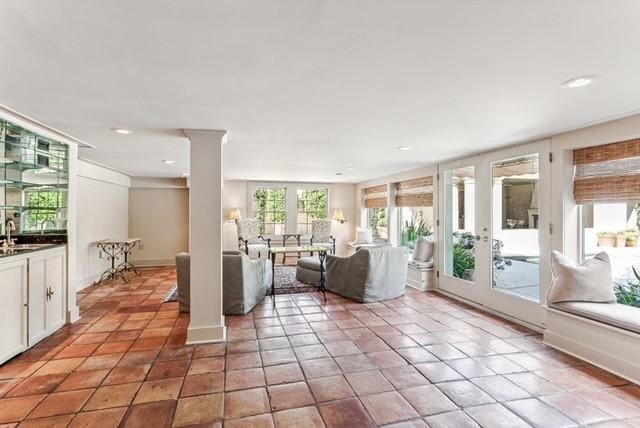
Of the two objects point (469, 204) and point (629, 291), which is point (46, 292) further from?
point (629, 291)

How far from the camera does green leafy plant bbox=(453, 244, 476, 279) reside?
460 centimetres

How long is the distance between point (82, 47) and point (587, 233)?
430cm

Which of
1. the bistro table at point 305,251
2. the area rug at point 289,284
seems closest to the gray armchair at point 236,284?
the bistro table at point 305,251

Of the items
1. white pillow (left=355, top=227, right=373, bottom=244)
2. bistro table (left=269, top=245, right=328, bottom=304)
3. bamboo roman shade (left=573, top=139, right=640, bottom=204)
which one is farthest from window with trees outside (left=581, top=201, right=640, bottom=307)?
white pillow (left=355, top=227, right=373, bottom=244)

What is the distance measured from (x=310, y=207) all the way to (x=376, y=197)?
1769 millimetres

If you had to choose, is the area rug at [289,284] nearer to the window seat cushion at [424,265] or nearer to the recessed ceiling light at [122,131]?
the window seat cushion at [424,265]

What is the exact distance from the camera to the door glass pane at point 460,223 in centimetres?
457

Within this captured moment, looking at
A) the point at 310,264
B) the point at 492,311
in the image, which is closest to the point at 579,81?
the point at 492,311

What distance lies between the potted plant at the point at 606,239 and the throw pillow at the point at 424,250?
244cm

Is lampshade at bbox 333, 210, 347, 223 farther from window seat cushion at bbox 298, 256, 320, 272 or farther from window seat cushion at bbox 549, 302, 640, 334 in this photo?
window seat cushion at bbox 549, 302, 640, 334

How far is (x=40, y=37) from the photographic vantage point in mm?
1495

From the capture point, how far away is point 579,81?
1.96 meters

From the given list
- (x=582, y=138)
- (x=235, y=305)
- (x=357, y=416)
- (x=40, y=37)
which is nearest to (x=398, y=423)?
(x=357, y=416)

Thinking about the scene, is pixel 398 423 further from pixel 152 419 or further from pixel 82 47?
pixel 82 47
